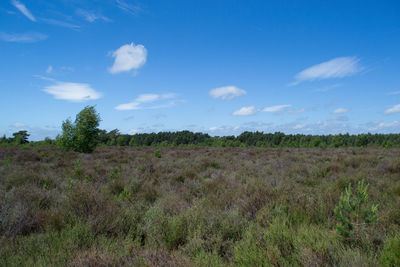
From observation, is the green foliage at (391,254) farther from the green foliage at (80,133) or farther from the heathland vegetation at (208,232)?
the green foliage at (80,133)

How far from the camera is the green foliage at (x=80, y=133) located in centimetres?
1947

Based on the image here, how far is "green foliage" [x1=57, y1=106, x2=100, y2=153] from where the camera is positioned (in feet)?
63.9

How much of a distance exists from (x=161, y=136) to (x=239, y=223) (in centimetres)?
7922

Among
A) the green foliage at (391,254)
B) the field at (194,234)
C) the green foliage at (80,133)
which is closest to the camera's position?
the green foliage at (391,254)

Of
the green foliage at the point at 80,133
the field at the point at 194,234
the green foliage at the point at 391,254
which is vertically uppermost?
the green foliage at the point at 80,133

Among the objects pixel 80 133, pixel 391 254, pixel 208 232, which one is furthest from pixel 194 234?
pixel 80 133

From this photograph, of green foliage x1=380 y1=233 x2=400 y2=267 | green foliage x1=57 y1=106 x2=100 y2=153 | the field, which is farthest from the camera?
green foliage x1=57 y1=106 x2=100 y2=153

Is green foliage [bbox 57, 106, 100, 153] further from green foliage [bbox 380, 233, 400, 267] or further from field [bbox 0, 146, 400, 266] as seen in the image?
green foliage [bbox 380, 233, 400, 267]

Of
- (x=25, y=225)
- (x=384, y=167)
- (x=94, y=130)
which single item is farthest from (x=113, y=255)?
(x=94, y=130)

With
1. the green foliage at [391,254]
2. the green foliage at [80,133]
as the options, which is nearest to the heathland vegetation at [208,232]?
the green foliage at [391,254]

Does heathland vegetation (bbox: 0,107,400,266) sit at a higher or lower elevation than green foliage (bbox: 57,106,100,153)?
lower

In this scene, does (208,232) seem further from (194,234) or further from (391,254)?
(391,254)

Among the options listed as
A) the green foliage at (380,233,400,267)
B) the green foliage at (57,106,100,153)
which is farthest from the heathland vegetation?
the green foliage at (57,106,100,153)

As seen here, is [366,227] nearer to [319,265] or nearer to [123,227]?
[319,265]
